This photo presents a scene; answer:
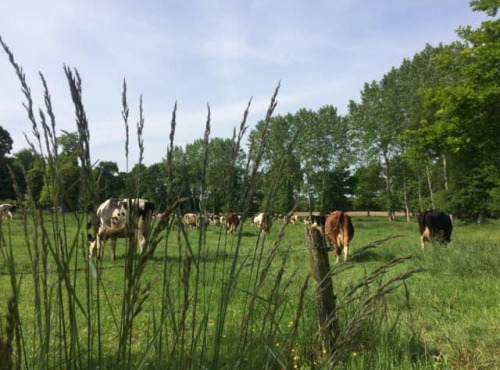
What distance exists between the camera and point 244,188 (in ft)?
4.89

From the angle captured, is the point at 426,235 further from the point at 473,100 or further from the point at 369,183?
the point at 369,183

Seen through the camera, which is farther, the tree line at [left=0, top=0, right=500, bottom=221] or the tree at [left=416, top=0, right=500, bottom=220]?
the tree at [left=416, top=0, right=500, bottom=220]

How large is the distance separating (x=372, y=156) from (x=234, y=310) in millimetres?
43071

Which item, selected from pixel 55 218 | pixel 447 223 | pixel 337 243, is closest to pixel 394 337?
pixel 55 218

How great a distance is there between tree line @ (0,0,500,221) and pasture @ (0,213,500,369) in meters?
0.18

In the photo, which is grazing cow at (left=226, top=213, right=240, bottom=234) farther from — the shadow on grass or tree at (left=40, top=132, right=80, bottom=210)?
the shadow on grass

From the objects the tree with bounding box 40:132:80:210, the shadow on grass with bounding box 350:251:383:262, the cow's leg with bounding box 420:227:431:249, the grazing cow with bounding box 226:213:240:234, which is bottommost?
the shadow on grass with bounding box 350:251:383:262

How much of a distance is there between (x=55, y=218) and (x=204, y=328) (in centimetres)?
55

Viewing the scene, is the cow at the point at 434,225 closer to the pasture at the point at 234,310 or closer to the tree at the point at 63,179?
the pasture at the point at 234,310

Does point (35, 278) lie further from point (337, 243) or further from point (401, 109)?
point (401, 109)

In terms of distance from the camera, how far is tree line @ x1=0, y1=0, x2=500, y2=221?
4.77ft

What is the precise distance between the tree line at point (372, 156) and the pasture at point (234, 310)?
0.18 metres

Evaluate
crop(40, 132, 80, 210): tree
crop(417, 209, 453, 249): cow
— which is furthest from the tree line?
crop(417, 209, 453, 249): cow

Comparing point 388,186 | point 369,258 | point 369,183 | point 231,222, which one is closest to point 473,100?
point 369,258
